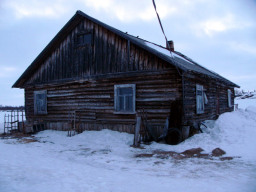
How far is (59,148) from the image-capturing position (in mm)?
9750

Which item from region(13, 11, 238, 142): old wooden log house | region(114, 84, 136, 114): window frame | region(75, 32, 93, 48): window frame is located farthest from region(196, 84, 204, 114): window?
region(75, 32, 93, 48): window frame

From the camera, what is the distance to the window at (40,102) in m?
15.5

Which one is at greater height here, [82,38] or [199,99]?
[82,38]

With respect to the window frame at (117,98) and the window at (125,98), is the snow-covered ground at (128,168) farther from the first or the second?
the window at (125,98)

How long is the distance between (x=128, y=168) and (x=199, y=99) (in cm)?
784

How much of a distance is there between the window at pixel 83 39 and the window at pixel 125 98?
11.6ft

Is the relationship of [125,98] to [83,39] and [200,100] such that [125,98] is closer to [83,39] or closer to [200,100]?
[200,100]

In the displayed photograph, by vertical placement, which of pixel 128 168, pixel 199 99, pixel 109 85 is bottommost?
pixel 128 168

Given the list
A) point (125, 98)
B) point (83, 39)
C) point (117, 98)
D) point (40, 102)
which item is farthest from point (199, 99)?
point (40, 102)

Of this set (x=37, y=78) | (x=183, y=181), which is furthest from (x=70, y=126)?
(x=183, y=181)

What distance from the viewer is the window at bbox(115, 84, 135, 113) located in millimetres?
11766

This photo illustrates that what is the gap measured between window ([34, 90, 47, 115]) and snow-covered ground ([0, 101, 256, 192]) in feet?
19.0

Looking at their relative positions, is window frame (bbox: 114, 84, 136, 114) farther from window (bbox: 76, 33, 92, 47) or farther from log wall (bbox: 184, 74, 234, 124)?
window (bbox: 76, 33, 92, 47)

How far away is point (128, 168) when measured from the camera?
652 cm
